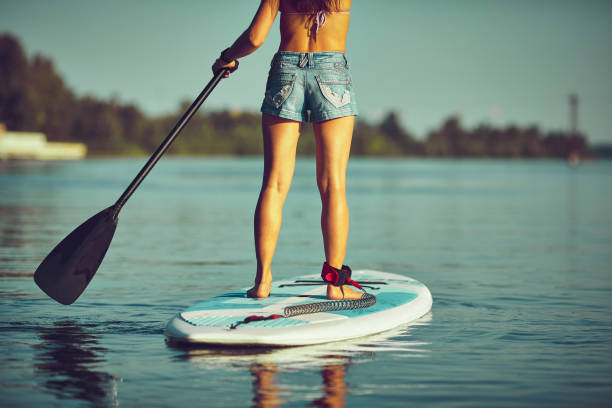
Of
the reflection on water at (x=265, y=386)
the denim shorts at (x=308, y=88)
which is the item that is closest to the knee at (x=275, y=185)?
the denim shorts at (x=308, y=88)

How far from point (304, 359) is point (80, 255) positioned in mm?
1977

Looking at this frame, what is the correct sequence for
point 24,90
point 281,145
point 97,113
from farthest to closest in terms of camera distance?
point 97,113 → point 24,90 → point 281,145

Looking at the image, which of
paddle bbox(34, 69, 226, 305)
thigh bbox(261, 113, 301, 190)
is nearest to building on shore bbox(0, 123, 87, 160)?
paddle bbox(34, 69, 226, 305)

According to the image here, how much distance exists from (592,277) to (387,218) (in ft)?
30.1

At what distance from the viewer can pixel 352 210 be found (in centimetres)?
2114

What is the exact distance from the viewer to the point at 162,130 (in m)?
158

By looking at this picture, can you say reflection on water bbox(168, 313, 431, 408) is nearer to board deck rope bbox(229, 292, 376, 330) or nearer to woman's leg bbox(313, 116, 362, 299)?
board deck rope bbox(229, 292, 376, 330)

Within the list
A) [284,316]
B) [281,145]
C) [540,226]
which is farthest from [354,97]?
[540,226]

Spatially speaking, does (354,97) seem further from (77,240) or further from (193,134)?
(193,134)

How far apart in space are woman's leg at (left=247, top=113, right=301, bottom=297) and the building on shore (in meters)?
86.1

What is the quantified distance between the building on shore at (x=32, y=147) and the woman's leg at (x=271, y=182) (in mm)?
86149

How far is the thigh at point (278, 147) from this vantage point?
624 centimetres

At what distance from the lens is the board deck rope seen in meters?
5.54

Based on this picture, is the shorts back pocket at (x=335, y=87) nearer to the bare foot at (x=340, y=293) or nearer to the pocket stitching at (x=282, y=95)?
the pocket stitching at (x=282, y=95)
